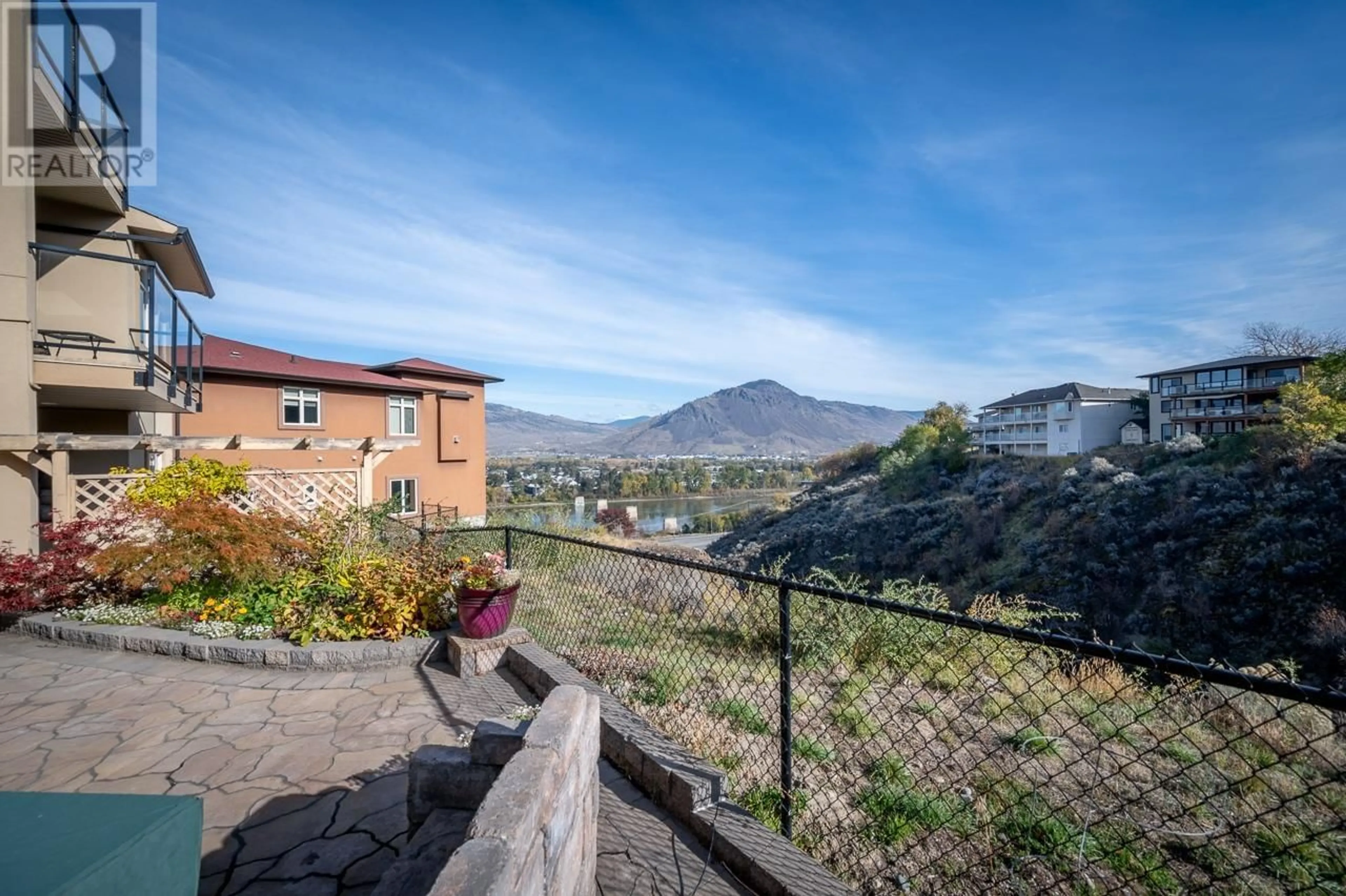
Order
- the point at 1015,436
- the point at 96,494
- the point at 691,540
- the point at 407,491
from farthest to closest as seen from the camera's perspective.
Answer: the point at 1015,436
the point at 691,540
the point at 407,491
the point at 96,494

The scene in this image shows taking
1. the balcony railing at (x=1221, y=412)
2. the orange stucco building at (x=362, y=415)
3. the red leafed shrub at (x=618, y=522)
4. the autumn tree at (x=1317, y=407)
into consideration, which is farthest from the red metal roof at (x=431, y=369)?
the balcony railing at (x=1221, y=412)

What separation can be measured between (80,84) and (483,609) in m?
9.42

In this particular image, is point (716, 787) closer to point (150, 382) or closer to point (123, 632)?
point (123, 632)

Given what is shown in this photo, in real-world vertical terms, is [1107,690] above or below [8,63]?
below

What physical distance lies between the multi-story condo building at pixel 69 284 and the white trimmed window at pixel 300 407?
6.20m

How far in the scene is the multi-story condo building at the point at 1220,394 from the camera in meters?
34.7

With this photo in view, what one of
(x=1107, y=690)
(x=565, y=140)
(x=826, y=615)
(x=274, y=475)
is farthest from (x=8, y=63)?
(x=1107, y=690)

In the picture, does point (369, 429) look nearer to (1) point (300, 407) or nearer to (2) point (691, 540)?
(1) point (300, 407)

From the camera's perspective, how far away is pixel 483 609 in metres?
4.13

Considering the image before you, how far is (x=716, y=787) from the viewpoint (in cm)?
242

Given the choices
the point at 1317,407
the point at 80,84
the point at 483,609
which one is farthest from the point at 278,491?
the point at 1317,407

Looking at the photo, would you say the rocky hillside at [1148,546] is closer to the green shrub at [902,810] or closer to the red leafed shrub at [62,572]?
the green shrub at [902,810]

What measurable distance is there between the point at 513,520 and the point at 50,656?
757 centimetres

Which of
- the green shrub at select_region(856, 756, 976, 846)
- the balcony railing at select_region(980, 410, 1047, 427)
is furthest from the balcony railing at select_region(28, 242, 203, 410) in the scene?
the balcony railing at select_region(980, 410, 1047, 427)
